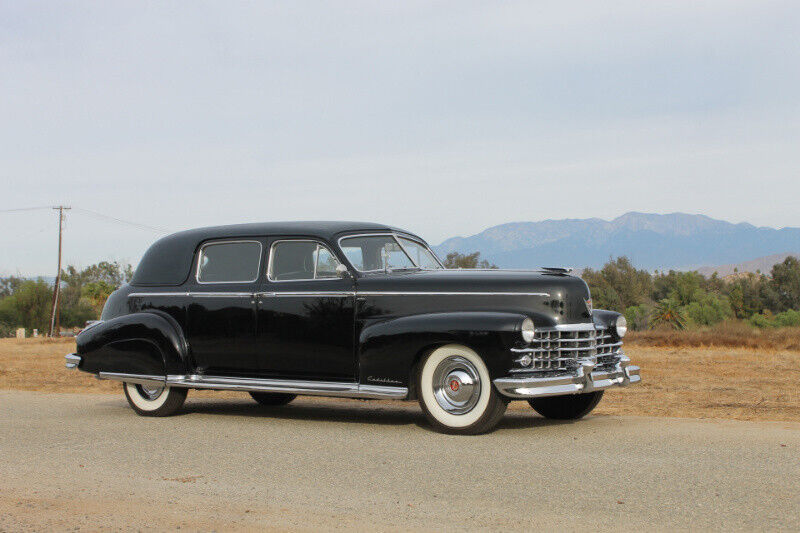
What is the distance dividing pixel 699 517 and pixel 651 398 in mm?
9425

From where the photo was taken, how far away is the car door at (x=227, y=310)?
381 inches

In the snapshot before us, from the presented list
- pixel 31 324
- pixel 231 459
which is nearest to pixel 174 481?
pixel 231 459

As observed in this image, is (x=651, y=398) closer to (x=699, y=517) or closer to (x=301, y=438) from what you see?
(x=301, y=438)

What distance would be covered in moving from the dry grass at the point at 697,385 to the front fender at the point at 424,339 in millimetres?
3796

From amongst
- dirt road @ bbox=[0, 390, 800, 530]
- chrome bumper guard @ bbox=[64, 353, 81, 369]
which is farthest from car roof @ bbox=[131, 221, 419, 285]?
dirt road @ bbox=[0, 390, 800, 530]

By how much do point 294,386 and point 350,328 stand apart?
84cm

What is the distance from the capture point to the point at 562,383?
26.7 ft

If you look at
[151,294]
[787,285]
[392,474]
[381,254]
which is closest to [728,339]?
[381,254]

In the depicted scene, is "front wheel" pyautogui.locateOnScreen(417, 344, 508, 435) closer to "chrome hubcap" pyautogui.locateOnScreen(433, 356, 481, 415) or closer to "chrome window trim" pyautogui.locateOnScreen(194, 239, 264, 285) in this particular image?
"chrome hubcap" pyautogui.locateOnScreen(433, 356, 481, 415)

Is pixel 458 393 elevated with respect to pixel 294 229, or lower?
lower

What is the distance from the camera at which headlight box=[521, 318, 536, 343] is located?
314 inches

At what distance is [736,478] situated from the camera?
6.34m

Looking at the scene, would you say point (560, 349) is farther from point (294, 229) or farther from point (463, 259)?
point (463, 259)

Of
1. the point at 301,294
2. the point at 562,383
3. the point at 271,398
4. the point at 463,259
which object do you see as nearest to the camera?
the point at 562,383
